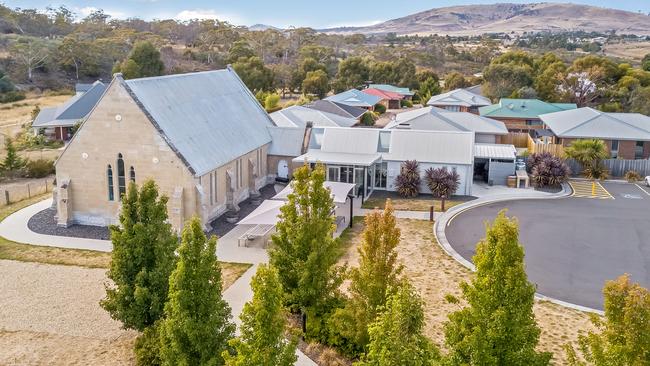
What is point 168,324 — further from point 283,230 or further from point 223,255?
point 223,255

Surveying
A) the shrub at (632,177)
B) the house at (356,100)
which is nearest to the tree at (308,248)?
the shrub at (632,177)

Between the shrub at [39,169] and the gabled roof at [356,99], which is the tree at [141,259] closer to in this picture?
the shrub at [39,169]

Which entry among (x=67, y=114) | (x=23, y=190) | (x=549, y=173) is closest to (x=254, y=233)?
(x=23, y=190)

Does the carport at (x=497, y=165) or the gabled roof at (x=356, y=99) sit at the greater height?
the gabled roof at (x=356, y=99)

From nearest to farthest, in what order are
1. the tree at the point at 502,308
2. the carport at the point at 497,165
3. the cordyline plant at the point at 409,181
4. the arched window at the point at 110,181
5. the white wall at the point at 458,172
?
the tree at the point at 502,308
the arched window at the point at 110,181
the cordyline plant at the point at 409,181
the white wall at the point at 458,172
the carport at the point at 497,165

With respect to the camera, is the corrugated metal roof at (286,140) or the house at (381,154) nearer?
the house at (381,154)

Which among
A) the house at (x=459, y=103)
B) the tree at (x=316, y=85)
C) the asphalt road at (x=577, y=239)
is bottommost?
the asphalt road at (x=577, y=239)

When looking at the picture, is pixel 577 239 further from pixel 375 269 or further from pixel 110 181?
pixel 110 181
